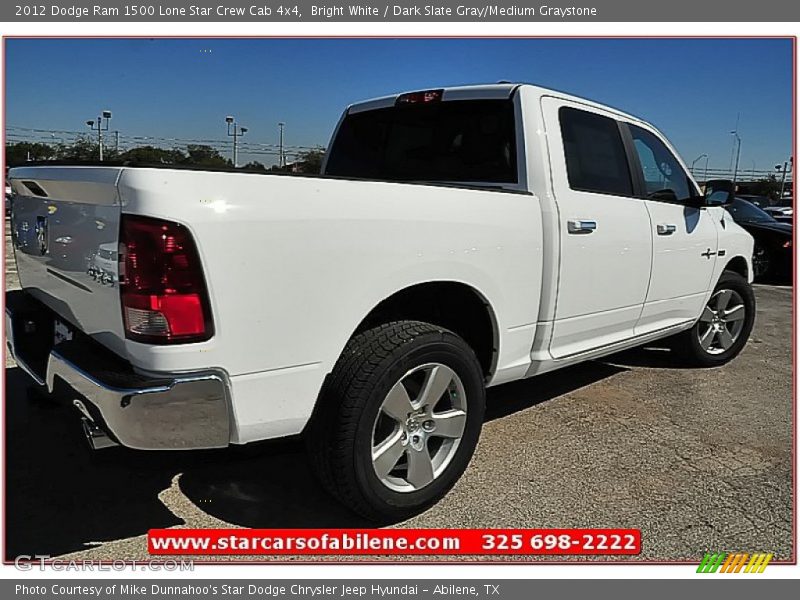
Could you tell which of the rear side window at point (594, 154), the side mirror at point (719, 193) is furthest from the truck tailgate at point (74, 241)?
the side mirror at point (719, 193)

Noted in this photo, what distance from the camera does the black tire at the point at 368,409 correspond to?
7.84ft

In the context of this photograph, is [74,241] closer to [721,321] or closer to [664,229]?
[664,229]

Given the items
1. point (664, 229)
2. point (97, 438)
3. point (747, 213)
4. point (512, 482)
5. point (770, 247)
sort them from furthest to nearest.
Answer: point (747, 213)
point (770, 247)
point (664, 229)
point (512, 482)
point (97, 438)

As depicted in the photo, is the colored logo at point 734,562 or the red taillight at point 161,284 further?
the colored logo at point 734,562

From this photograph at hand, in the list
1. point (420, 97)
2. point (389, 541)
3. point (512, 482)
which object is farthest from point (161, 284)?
point (420, 97)

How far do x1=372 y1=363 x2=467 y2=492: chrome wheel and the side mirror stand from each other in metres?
2.93

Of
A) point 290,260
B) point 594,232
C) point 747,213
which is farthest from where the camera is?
point 747,213

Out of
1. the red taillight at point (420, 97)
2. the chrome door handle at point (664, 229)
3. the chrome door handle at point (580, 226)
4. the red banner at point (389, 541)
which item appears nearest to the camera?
the red banner at point (389, 541)

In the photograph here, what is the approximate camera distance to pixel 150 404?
2.02 metres

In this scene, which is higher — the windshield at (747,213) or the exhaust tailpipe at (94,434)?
the windshield at (747,213)

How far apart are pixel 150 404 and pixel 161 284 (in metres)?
0.37

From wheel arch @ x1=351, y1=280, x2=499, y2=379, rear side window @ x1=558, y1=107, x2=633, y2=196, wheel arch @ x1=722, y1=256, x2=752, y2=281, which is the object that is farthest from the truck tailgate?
wheel arch @ x1=722, y1=256, x2=752, y2=281

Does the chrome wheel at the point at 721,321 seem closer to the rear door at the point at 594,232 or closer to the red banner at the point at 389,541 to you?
the rear door at the point at 594,232

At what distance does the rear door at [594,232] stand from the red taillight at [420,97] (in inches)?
24.8
